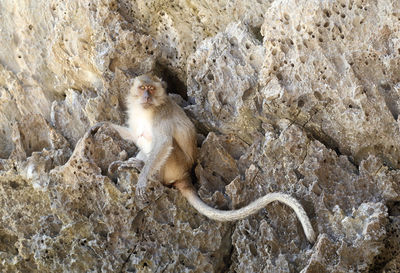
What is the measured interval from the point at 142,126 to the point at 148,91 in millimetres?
435

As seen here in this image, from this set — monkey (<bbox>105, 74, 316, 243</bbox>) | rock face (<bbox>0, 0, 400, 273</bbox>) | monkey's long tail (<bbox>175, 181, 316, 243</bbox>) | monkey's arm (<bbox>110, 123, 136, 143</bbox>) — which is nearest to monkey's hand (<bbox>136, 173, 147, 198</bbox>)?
monkey (<bbox>105, 74, 316, 243</bbox>)

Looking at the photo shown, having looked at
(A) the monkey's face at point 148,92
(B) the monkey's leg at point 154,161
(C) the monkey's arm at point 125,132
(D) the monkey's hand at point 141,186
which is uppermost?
(A) the monkey's face at point 148,92

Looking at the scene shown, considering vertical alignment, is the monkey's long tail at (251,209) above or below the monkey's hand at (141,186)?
above

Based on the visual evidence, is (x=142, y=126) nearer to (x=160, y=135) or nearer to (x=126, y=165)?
(x=160, y=135)

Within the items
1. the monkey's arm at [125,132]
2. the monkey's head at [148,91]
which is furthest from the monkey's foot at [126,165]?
the monkey's head at [148,91]

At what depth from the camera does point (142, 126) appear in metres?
5.97

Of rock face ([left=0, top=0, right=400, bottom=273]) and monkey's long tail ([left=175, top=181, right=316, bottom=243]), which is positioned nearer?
monkey's long tail ([left=175, top=181, right=316, bottom=243])

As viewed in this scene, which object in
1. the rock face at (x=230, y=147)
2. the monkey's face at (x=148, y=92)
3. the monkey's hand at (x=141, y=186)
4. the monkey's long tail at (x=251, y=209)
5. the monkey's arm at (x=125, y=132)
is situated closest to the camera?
the monkey's long tail at (x=251, y=209)

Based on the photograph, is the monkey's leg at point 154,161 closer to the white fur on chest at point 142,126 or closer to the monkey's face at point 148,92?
the white fur on chest at point 142,126

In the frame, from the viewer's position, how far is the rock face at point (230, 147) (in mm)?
5066

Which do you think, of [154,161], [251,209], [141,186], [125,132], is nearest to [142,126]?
[125,132]

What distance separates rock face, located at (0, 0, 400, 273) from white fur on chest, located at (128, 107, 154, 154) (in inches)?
8.3

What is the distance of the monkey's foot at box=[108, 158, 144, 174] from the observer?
5.57 metres

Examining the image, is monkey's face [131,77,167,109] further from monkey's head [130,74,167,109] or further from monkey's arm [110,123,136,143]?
monkey's arm [110,123,136,143]
